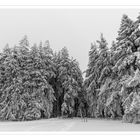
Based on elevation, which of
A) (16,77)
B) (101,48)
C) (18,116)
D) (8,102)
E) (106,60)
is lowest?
(18,116)

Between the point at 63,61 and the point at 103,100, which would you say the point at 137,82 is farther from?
the point at 63,61

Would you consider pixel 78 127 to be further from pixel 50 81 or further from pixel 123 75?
pixel 50 81

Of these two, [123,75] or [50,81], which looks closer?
[123,75]

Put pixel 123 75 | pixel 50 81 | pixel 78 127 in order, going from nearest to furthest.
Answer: pixel 78 127
pixel 123 75
pixel 50 81

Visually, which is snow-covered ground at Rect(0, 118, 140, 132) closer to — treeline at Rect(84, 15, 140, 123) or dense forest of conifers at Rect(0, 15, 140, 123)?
treeline at Rect(84, 15, 140, 123)

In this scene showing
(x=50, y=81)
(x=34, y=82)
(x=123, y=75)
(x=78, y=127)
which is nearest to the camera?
(x=78, y=127)

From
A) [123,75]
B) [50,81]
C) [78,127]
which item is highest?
[50,81]

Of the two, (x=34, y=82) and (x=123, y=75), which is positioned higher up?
(x=34, y=82)

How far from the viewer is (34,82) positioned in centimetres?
2964

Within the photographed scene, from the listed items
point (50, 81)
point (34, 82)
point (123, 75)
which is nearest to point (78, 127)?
point (123, 75)

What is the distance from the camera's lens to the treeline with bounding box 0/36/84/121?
27.7 m

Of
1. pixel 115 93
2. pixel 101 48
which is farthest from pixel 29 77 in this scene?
pixel 115 93

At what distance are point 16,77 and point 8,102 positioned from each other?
156 inches

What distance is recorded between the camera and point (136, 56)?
18.4 meters
